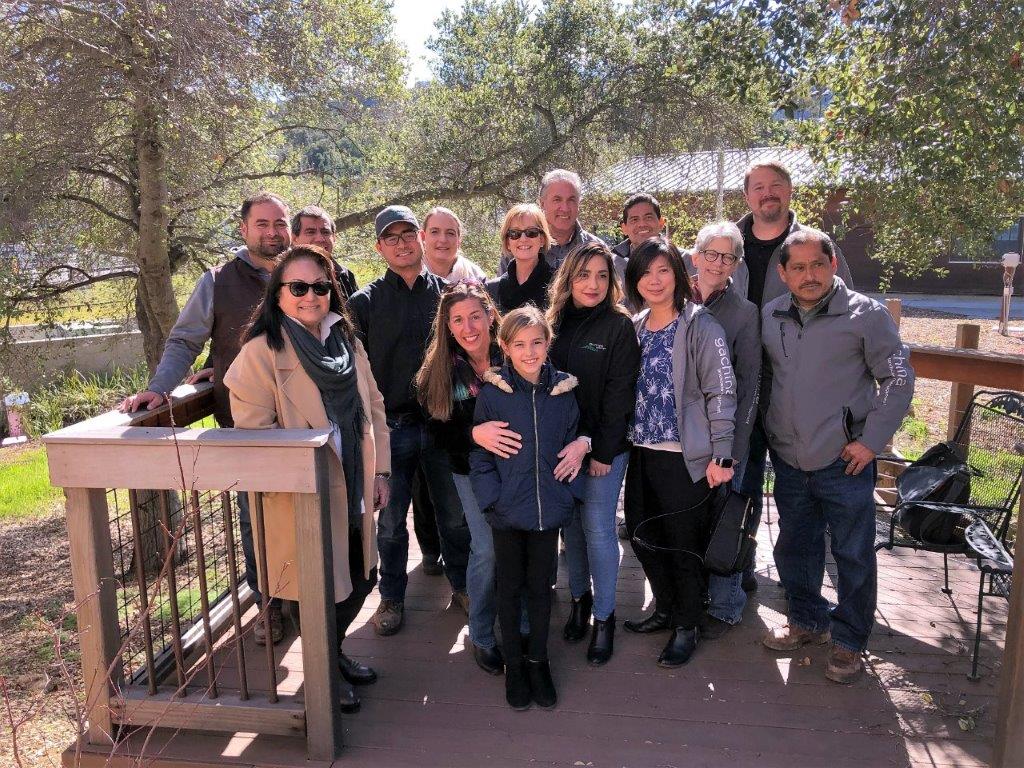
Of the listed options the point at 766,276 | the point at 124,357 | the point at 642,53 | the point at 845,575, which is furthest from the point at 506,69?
the point at 124,357

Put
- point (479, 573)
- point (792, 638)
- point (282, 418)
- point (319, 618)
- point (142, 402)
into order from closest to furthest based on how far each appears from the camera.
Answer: point (319, 618), point (282, 418), point (142, 402), point (479, 573), point (792, 638)

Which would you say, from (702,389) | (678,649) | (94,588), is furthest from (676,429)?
(94,588)

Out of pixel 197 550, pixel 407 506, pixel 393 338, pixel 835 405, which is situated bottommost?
pixel 407 506

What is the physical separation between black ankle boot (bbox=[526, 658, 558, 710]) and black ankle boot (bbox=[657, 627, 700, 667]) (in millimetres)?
478

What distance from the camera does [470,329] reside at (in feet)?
9.69

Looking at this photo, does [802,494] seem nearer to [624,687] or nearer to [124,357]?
[624,687]

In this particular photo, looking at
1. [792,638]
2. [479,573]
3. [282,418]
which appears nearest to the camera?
[282,418]

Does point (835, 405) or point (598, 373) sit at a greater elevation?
point (598, 373)

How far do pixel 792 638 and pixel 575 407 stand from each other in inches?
51.9

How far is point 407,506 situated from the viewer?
11.3 feet

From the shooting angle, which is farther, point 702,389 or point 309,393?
point 702,389

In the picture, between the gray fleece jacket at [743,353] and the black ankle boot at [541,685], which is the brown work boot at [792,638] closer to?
the gray fleece jacket at [743,353]

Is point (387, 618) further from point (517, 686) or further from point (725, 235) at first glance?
point (725, 235)

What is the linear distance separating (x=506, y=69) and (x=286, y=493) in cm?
479
